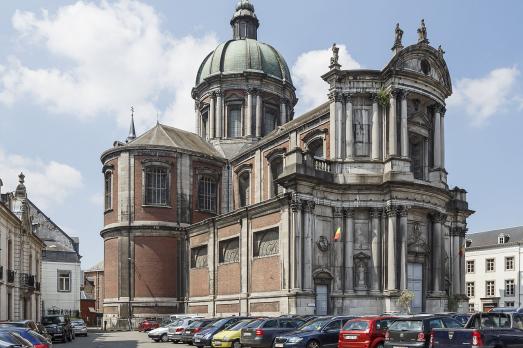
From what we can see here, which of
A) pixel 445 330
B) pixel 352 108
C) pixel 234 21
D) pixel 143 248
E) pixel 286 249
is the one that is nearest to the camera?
pixel 445 330

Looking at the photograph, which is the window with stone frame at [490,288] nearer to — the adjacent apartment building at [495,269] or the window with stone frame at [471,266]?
the adjacent apartment building at [495,269]

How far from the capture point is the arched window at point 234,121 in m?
53.3

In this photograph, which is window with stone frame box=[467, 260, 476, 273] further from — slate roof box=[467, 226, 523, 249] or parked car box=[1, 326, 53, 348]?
parked car box=[1, 326, 53, 348]

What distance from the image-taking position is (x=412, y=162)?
3738 centimetres

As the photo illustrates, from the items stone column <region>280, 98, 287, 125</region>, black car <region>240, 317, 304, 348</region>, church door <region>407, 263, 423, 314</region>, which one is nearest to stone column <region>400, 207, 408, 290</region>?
church door <region>407, 263, 423, 314</region>

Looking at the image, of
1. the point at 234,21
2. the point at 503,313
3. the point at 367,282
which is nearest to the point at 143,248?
the point at 367,282

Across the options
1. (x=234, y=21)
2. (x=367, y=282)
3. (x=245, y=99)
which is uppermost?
(x=234, y=21)

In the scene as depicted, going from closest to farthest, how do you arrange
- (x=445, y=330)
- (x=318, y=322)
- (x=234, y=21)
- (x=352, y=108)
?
1. (x=445, y=330)
2. (x=318, y=322)
3. (x=352, y=108)
4. (x=234, y=21)

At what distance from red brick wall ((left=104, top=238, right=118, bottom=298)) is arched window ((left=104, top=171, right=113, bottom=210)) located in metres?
2.72

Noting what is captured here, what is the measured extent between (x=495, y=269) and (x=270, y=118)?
2854 centimetres

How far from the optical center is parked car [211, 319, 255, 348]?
78.7 ft

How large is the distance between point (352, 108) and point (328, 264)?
8.62 m

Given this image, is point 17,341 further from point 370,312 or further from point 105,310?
point 105,310

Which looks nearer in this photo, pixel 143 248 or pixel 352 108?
pixel 352 108
